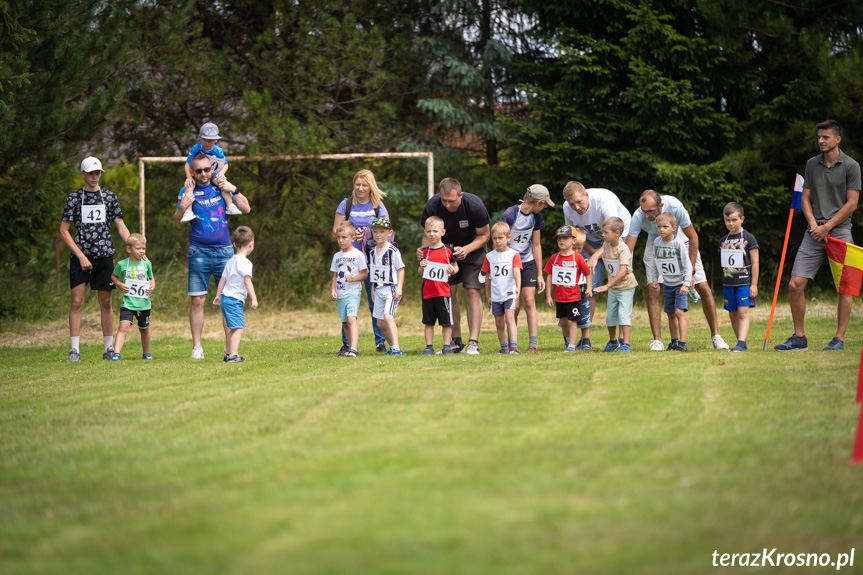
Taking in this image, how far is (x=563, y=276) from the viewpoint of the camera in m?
9.54

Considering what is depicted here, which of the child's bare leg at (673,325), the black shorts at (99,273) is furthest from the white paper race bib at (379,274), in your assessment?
the child's bare leg at (673,325)

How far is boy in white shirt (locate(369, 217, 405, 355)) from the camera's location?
9422mm

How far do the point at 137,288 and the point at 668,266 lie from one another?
5.81 m

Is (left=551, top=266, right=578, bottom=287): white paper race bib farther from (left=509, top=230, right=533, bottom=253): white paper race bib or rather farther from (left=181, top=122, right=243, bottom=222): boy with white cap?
(left=181, top=122, right=243, bottom=222): boy with white cap

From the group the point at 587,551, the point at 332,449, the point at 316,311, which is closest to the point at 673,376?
the point at 332,449

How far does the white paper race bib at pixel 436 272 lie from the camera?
30.6 feet

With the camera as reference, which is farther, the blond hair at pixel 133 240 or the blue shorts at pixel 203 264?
the blond hair at pixel 133 240

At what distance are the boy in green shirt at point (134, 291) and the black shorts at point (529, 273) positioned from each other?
13.4 ft

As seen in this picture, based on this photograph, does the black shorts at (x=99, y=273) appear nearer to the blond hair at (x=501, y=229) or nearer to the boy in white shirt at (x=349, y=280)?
the boy in white shirt at (x=349, y=280)

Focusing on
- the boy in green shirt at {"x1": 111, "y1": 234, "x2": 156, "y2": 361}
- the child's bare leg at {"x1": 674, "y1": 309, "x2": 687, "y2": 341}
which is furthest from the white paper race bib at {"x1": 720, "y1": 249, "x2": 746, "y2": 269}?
the boy in green shirt at {"x1": 111, "y1": 234, "x2": 156, "y2": 361}

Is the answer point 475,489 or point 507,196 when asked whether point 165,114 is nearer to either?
point 507,196

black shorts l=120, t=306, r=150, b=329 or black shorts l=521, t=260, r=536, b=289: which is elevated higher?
black shorts l=521, t=260, r=536, b=289

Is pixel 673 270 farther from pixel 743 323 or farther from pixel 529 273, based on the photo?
pixel 529 273

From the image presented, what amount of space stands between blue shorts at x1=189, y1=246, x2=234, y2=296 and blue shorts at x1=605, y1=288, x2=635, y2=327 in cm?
417
